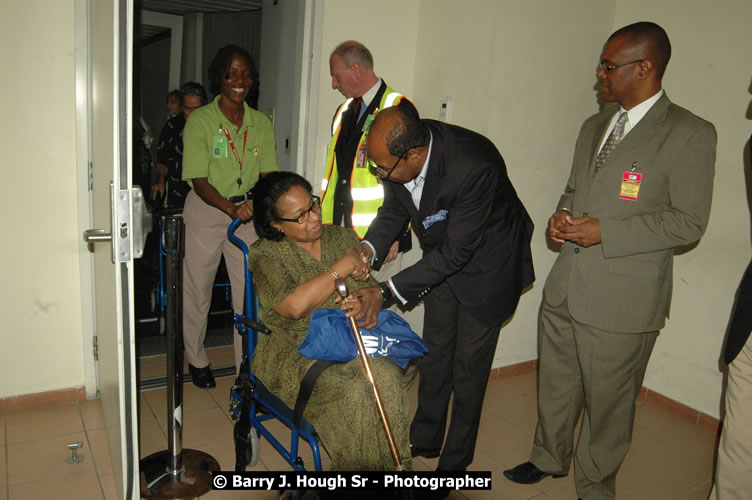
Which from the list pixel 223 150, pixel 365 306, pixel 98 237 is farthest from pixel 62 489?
pixel 223 150

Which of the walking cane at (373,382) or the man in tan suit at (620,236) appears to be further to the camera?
the man in tan suit at (620,236)

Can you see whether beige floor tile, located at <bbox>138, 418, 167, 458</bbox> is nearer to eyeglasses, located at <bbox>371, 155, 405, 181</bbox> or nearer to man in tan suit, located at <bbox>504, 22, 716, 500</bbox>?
eyeglasses, located at <bbox>371, 155, 405, 181</bbox>

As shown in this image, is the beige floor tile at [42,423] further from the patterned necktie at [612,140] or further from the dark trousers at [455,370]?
the patterned necktie at [612,140]

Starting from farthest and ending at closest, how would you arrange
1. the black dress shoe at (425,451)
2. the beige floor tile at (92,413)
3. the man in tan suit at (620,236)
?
the beige floor tile at (92,413)
the black dress shoe at (425,451)
the man in tan suit at (620,236)

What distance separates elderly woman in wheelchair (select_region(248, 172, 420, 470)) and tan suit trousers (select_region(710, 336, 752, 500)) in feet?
3.43

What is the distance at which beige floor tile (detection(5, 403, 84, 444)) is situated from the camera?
250 cm

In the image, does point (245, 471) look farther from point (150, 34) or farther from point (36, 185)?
point (150, 34)

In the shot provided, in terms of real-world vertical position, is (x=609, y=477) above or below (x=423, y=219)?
below

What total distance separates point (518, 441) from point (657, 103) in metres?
1.73

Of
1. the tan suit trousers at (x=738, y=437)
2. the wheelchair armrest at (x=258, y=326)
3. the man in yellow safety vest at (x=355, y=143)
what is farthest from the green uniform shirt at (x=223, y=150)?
the tan suit trousers at (x=738, y=437)

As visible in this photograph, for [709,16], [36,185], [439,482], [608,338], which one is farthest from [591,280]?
[36,185]

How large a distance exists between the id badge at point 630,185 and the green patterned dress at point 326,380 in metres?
1.09

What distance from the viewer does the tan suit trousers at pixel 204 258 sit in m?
2.84

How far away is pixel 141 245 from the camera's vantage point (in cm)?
160
